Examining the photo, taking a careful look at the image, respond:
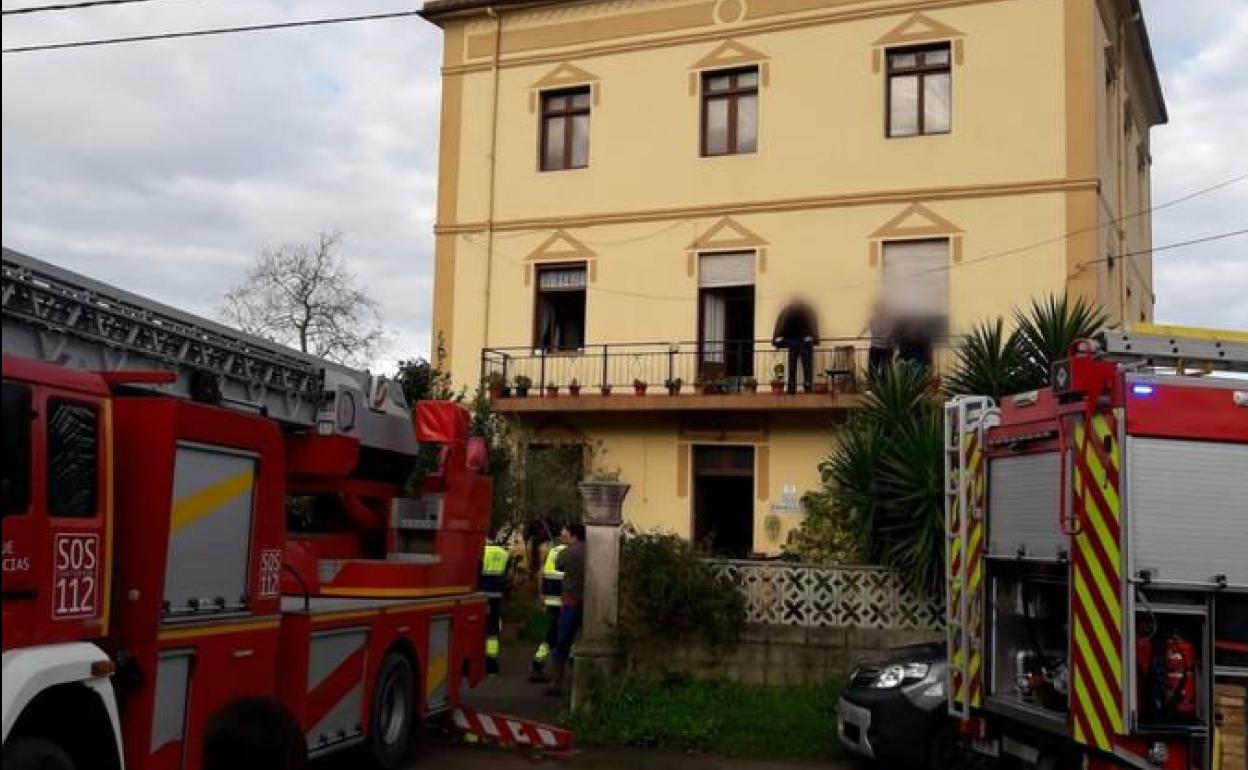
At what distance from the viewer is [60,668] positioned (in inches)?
211

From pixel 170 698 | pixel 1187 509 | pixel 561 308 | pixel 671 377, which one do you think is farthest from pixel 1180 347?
pixel 561 308

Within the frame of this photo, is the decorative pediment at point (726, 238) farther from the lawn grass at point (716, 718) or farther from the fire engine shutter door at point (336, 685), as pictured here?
the fire engine shutter door at point (336, 685)

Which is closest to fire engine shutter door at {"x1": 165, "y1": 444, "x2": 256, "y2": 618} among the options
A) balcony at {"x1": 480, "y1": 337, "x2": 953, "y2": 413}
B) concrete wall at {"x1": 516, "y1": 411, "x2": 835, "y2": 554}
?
balcony at {"x1": 480, "y1": 337, "x2": 953, "y2": 413}

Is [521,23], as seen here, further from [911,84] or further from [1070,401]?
[1070,401]

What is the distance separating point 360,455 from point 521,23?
15261 mm

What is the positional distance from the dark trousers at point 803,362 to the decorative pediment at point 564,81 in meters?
6.08

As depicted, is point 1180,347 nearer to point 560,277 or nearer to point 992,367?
point 992,367

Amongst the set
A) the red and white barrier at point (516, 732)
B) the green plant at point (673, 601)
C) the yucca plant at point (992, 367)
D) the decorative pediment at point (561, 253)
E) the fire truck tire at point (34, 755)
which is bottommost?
the red and white barrier at point (516, 732)

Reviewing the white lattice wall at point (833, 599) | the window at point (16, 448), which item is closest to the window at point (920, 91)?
the white lattice wall at point (833, 599)

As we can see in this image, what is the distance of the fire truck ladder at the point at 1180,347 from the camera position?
274 inches

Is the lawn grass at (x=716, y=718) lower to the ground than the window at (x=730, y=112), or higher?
lower

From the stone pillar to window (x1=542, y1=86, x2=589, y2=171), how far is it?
1190 centimetres

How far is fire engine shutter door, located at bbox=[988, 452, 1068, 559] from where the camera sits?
7.38 meters

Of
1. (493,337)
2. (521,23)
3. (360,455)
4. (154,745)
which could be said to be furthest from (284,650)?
(521,23)
